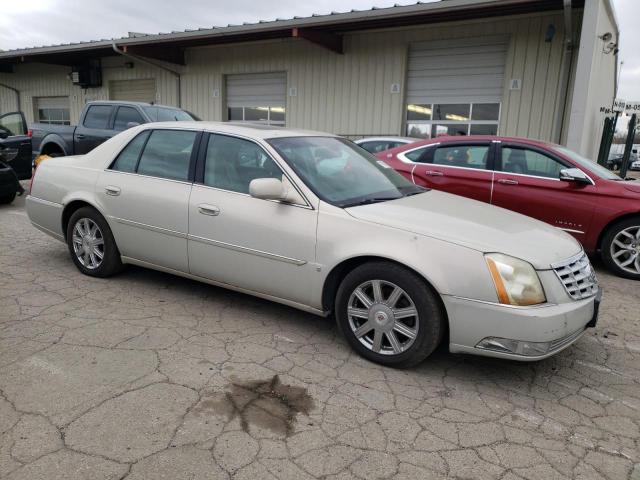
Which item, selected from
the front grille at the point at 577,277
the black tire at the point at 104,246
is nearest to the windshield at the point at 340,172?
the front grille at the point at 577,277

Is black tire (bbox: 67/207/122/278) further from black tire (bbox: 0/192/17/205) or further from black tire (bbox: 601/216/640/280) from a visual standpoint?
black tire (bbox: 601/216/640/280)

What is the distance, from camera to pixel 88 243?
484cm

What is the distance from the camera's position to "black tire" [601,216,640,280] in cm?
571

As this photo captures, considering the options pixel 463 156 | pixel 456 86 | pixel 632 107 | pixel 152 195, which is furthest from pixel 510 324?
pixel 632 107

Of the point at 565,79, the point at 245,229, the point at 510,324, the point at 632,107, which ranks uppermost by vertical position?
the point at 565,79

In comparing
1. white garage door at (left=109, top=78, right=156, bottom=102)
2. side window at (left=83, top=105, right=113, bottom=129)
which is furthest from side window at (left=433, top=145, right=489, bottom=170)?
white garage door at (left=109, top=78, right=156, bottom=102)

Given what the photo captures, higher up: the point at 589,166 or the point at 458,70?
the point at 458,70

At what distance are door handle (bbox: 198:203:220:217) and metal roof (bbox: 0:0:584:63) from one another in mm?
8525

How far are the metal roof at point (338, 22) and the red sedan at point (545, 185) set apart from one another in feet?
16.5

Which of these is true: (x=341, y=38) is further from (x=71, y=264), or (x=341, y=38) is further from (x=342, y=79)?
(x=71, y=264)

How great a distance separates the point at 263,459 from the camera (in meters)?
2.38

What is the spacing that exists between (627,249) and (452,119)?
7.50 m

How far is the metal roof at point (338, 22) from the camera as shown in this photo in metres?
10.4

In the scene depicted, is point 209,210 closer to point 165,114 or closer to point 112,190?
point 112,190
